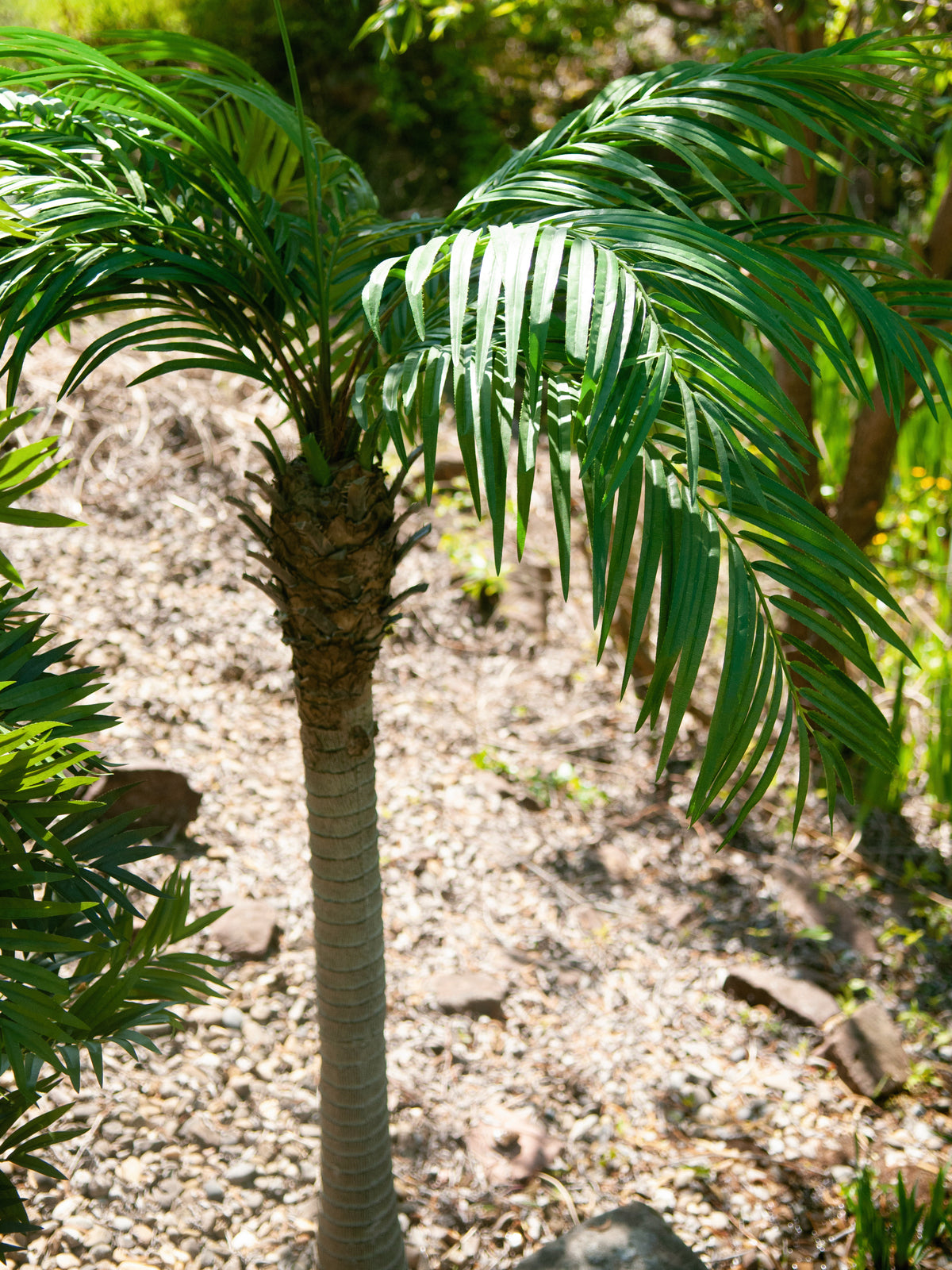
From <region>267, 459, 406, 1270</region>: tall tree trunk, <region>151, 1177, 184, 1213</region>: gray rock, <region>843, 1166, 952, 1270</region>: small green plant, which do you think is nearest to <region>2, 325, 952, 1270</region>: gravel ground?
<region>151, 1177, 184, 1213</region>: gray rock

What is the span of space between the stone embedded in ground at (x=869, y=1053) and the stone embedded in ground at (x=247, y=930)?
133 centimetres

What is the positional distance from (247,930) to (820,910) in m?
1.54

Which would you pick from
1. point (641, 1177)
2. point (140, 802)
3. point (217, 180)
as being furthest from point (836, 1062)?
point (217, 180)

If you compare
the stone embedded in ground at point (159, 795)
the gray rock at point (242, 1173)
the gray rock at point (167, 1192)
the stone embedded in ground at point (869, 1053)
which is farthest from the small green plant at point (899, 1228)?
the stone embedded in ground at point (159, 795)

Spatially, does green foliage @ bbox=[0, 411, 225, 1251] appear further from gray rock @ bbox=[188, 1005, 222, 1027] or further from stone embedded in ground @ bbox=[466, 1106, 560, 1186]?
stone embedded in ground @ bbox=[466, 1106, 560, 1186]

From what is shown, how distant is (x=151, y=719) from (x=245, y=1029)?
987 millimetres

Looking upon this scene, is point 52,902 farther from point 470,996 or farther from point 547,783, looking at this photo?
point 547,783

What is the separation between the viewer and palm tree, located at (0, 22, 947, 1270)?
41.3 inches

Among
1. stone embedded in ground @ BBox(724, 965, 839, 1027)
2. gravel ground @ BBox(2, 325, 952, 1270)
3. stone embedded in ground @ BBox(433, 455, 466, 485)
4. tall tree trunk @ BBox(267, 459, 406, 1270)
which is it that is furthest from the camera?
stone embedded in ground @ BBox(433, 455, 466, 485)

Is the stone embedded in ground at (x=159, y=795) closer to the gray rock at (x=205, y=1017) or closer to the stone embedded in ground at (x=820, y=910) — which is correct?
the gray rock at (x=205, y=1017)

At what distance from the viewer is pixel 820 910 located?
9.30ft

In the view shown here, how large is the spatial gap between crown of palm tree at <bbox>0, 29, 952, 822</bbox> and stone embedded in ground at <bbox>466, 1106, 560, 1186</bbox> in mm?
1253

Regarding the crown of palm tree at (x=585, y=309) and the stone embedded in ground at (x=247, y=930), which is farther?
the stone embedded in ground at (x=247, y=930)

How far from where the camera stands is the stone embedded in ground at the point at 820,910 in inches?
109
